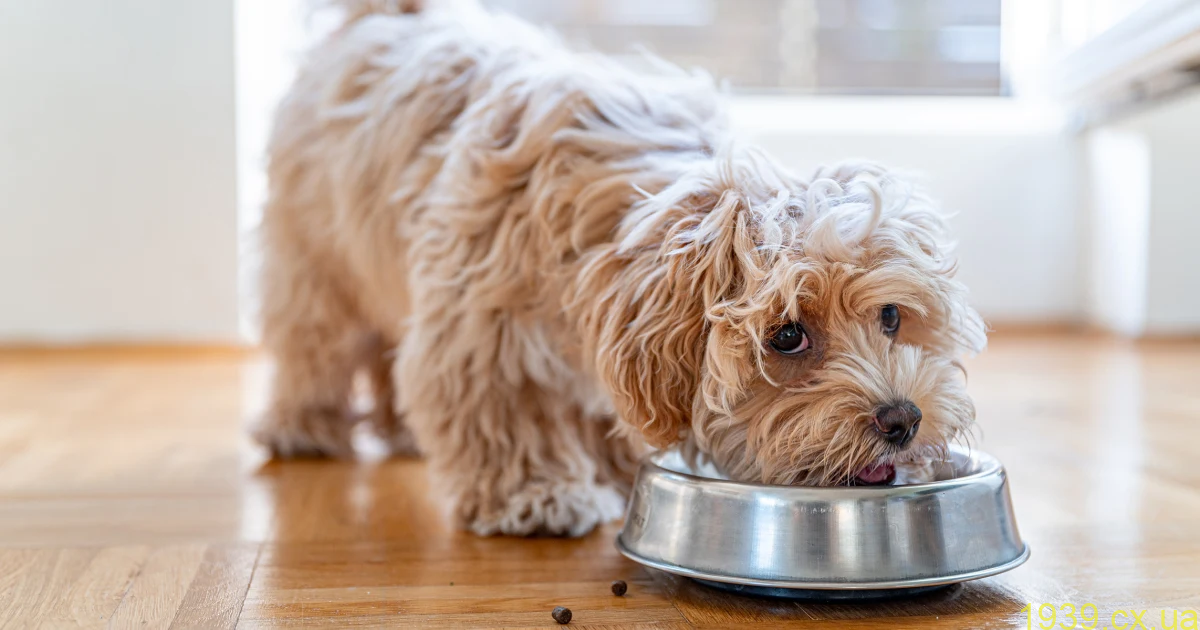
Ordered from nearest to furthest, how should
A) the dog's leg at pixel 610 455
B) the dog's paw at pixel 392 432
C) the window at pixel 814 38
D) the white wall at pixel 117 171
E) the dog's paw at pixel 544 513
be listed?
the dog's paw at pixel 544 513, the dog's leg at pixel 610 455, the dog's paw at pixel 392 432, the white wall at pixel 117 171, the window at pixel 814 38

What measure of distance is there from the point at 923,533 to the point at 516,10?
3.83 metres

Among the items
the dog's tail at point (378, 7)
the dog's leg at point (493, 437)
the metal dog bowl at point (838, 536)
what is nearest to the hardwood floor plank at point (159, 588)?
the dog's leg at point (493, 437)

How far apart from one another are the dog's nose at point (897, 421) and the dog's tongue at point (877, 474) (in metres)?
0.06

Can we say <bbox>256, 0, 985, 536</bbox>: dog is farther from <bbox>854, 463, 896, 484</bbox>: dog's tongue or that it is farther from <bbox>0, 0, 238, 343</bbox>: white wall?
<bbox>0, 0, 238, 343</bbox>: white wall

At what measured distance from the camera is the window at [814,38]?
4898mm

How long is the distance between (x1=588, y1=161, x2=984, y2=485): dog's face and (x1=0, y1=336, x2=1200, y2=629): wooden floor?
21 cm

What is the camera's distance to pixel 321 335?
254 centimetres

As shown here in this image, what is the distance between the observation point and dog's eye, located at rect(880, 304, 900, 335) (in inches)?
58.3

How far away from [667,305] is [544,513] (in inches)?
20.1

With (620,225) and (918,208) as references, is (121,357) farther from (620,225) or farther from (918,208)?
(918,208)

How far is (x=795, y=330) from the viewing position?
1457 mm

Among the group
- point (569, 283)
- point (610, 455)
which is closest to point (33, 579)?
point (569, 283)

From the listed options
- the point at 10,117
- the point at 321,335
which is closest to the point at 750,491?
the point at 321,335

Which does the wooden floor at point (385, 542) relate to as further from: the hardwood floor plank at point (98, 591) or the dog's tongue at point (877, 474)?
the dog's tongue at point (877, 474)
